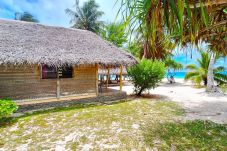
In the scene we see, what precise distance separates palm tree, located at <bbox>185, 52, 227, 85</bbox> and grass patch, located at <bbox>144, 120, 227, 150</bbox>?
36.8 feet

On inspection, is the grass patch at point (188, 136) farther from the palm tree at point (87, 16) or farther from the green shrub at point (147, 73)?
the palm tree at point (87, 16)

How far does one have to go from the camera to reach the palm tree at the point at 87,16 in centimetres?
2720

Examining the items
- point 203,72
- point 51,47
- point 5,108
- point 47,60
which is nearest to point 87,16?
point 203,72

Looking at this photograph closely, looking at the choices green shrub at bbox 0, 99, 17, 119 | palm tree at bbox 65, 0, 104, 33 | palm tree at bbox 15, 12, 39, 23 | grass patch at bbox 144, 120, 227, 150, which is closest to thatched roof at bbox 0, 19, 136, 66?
green shrub at bbox 0, 99, 17, 119

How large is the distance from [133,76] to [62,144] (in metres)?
7.67

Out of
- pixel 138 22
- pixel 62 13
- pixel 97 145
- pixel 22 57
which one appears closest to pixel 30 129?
pixel 97 145

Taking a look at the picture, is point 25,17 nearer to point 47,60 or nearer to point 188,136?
point 47,60

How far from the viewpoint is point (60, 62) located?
28.3ft

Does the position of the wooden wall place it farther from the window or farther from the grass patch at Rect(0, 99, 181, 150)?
the grass patch at Rect(0, 99, 181, 150)

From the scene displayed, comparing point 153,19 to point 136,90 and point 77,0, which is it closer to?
point 136,90

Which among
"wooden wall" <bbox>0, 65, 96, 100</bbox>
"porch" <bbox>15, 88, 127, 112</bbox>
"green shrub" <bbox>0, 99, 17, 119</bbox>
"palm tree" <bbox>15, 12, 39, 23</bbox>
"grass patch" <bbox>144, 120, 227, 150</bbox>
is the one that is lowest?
"grass patch" <bbox>144, 120, 227, 150</bbox>

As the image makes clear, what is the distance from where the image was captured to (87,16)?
→ 89.6 feet

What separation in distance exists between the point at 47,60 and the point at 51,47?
1274 millimetres

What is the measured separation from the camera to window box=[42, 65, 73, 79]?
32.6 feet
